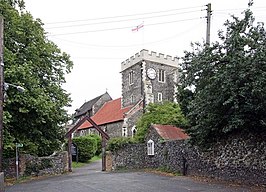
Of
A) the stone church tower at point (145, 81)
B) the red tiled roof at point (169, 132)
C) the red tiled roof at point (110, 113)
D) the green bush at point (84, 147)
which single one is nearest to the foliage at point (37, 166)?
the red tiled roof at point (169, 132)

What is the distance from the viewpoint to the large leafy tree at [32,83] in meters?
19.2

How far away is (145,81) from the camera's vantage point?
145 feet

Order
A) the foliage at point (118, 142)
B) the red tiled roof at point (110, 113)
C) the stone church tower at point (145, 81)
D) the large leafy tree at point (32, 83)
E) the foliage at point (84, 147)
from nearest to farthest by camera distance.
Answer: the large leafy tree at point (32, 83)
the foliage at point (118, 142)
the foliage at point (84, 147)
the stone church tower at point (145, 81)
the red tiled roof at point (110, 113)

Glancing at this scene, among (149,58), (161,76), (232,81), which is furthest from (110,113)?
(232,81)

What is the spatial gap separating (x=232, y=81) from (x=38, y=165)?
52.1 feet

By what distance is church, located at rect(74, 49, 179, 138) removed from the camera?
4431 cm

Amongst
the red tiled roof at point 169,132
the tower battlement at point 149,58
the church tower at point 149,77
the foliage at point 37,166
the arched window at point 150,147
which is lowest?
the foliage at point 37,166

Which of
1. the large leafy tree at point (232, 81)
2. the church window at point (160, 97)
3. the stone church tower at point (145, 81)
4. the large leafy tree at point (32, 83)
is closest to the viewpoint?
the large leafy tree at point (232, 81)

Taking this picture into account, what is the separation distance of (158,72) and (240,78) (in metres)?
33.3

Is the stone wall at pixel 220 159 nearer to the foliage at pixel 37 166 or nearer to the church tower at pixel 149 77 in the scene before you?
the foliage at pixel 37 166

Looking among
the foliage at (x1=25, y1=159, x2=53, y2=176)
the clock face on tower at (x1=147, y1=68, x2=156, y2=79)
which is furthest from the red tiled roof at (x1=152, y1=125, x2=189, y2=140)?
the clock face on tower at (x1=147, y1=68, x2=156, y2=79)

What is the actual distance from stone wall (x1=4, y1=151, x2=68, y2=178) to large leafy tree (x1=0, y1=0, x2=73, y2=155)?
0.71m

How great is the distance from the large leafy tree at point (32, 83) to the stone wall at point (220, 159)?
24.1ft

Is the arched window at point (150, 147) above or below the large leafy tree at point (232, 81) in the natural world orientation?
below
